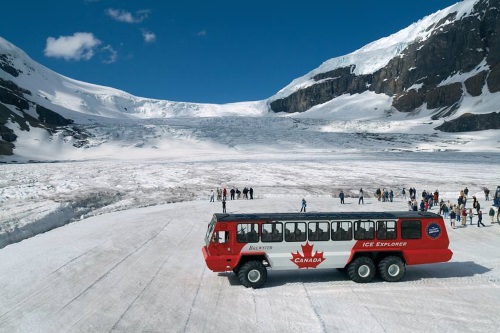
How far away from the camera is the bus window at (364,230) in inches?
552

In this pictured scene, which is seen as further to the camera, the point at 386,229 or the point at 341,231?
the point at 386,229

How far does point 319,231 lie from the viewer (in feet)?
45.7

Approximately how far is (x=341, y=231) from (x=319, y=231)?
0.77 m

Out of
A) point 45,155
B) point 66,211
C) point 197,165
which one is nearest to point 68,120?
point 45,155

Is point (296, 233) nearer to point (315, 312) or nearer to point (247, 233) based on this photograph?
point (247, 233)

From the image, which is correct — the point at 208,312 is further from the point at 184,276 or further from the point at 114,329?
the point at 184,276

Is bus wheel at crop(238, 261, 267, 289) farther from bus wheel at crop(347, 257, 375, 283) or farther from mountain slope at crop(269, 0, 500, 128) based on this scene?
mountain slope at crop(269, 0, 500, 128)

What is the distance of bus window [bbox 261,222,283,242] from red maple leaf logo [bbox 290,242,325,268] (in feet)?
2.57

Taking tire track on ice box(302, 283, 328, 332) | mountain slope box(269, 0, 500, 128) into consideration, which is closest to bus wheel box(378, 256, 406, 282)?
tire track on ice box(302, 283, 328, 332)

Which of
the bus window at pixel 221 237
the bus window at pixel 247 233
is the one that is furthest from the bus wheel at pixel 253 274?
the bus window at pixel 221 237

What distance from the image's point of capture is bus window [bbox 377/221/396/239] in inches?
556

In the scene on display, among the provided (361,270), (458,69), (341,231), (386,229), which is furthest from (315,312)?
(458,69)

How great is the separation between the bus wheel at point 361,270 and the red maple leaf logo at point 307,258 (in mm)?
1191

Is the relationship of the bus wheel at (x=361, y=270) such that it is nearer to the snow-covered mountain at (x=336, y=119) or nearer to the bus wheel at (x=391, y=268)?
the bus wheel at (x=391, y=268)
